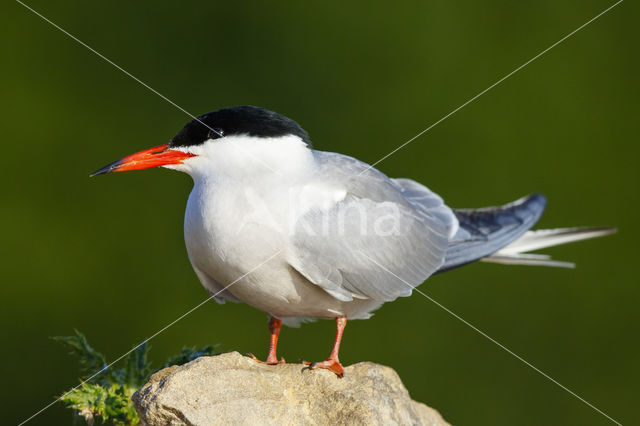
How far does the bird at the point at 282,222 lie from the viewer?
252 centimetres

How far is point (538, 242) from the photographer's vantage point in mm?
3537

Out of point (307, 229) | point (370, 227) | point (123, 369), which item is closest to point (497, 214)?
point (370, 227)

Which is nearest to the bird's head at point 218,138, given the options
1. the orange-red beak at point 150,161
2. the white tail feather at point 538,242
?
the orange-red beak at point 150,161

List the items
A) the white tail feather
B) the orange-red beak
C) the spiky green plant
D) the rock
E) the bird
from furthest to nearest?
1. the white tail feather
2. the orange-red beak
3. the bird
4. the spiky green plant
5. the rock

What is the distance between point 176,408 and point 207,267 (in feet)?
1.81

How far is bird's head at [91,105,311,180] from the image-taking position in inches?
102

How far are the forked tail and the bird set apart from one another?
40cm

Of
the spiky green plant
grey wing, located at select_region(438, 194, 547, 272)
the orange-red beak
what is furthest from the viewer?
grey wing, located at select_region(438, 194, 547, 272)

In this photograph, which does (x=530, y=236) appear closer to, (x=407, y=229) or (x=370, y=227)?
(x=407, y=229)

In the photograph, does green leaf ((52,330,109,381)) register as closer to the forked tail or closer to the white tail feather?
the forked tail

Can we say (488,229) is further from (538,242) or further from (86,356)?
(86,356)

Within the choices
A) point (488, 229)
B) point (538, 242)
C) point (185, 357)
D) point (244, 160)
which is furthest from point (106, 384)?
point (538, 242)

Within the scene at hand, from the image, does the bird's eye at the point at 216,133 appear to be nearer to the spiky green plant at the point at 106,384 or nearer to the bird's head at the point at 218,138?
the bird's head at the point at 218,138

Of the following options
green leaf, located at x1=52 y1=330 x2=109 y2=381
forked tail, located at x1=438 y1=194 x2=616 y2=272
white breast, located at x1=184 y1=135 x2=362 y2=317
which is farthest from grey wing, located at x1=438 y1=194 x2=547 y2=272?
green leaf, located at x1=52 y1=330 x2=109 y2=381
